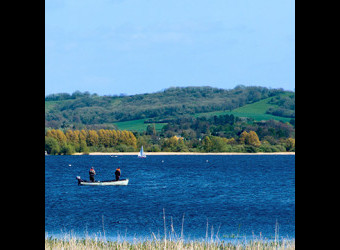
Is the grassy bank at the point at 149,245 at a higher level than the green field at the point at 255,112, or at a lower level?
lower

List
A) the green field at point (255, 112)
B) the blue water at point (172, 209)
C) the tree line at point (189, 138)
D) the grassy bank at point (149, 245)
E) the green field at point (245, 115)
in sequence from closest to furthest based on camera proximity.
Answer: the grassy bank at point (149, 245) → the blue water at point (172, 209) → the tree line at point (189, 138) → the green field at point (255, 112) → the green field at point (245, 115)

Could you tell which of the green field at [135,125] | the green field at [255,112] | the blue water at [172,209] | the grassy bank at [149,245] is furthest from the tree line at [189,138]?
the grassy bank at [149,245]

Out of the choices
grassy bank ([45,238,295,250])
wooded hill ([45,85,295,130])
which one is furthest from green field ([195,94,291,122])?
grassy bank ([45,238,295,250])

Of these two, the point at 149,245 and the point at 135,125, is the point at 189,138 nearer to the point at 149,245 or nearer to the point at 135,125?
the point at 135,125

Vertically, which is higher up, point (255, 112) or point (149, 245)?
point (255, 112)

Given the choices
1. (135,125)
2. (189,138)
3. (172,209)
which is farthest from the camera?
(135,125)

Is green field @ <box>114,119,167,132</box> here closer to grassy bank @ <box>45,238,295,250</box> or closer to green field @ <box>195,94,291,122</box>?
green field @ <box>195,94,291,122</box>

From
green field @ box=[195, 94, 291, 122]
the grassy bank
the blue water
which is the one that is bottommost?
the blue water

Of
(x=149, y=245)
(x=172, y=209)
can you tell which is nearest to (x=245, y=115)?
(x=172, y=209)

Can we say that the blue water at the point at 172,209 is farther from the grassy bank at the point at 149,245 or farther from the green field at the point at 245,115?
the green field at the point at 245,115
